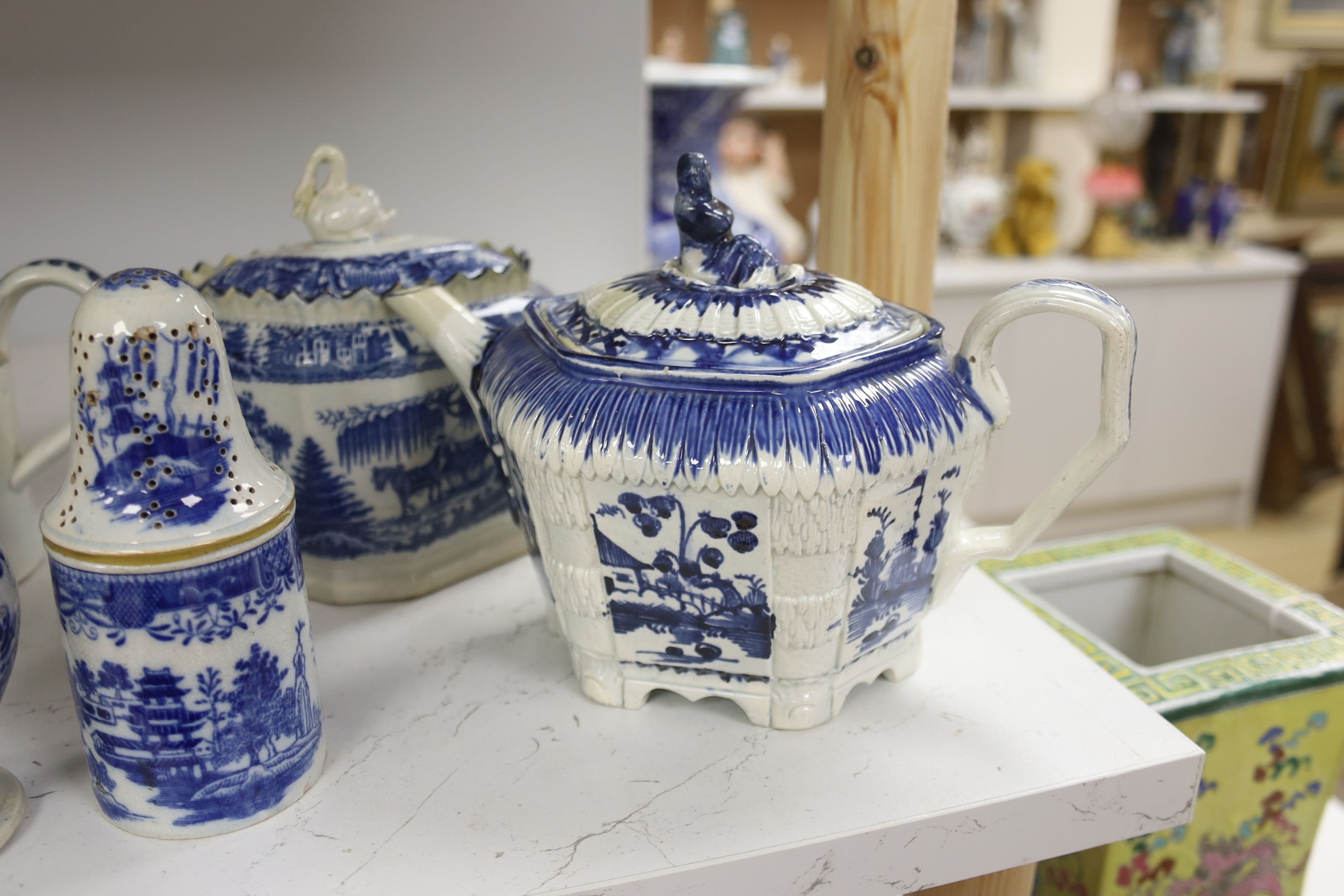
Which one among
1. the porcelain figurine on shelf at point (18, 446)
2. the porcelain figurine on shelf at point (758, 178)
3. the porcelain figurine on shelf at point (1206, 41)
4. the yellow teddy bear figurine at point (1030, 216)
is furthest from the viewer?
the porcelain figurine on shelf at point (1206, 41)

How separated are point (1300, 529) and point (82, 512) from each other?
302cm

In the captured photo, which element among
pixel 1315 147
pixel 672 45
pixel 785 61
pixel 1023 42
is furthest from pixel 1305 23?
pixel 672 45

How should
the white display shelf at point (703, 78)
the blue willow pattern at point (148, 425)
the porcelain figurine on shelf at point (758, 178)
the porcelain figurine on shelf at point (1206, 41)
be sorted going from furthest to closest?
the porcelain figurine on shelf at point (1206, 41), the porcelain figurine on shelf at point (758, 178), the white display shelf at point (703, 78), the blue willow pattern at point (148, 425)

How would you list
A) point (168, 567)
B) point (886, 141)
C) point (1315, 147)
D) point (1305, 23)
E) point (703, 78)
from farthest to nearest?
point (1315, 147), point (1305, 23), point (703, 78), point (886, 141), point (168, 567)

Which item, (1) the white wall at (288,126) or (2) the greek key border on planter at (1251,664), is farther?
(1) the white wall at (288,126)

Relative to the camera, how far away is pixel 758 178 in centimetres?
248

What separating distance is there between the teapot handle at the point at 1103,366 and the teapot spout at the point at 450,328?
33 centimetres

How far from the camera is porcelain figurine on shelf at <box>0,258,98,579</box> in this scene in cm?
72

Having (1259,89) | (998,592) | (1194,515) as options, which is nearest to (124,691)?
(998,592)

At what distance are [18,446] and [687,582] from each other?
58 centimetres

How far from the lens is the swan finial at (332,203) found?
0.76m

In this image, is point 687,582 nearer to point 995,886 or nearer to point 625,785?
point 625,785

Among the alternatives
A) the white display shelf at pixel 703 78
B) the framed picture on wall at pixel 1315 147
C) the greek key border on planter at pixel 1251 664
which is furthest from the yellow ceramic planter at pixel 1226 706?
the framed picture on wall at pixel 1315 147

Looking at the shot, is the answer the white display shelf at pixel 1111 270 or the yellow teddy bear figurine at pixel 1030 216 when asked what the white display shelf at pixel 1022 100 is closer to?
the yellow teddy bear figurine at pixel 1030 216
